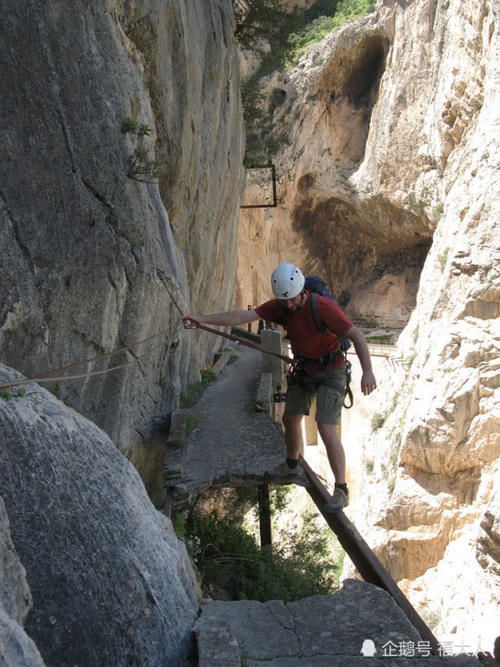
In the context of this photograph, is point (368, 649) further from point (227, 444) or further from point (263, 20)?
point (263, 20)

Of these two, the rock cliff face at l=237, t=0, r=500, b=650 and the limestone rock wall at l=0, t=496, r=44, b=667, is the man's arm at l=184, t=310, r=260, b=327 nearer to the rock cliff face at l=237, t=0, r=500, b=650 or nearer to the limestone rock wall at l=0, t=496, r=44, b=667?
the limestone rock wall at l=0, t=496, r=44, b=667

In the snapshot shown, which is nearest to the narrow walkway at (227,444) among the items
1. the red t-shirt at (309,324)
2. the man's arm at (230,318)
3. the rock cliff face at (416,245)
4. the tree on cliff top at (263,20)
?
the red t-shirt at (309,324)

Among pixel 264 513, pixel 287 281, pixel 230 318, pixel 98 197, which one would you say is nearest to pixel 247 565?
pixel 264 513

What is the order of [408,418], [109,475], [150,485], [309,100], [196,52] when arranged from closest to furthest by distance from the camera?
1. [109,475]
2. [150,485]
3. [196,52]
4. [408,418]
5. [309,100]

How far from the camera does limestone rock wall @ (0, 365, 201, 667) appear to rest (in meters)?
2.36

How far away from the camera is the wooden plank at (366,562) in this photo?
353 cm

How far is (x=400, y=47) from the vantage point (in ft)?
83.9

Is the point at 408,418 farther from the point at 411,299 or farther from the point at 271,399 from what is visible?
the point at 411,299

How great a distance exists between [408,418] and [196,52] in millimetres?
12152

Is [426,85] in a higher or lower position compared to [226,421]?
higher

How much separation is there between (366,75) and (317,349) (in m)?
30.1

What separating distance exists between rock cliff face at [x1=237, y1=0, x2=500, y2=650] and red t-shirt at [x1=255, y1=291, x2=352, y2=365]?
9333 mm

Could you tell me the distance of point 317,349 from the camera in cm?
500

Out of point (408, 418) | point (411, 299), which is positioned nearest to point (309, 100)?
point (411, 299)
